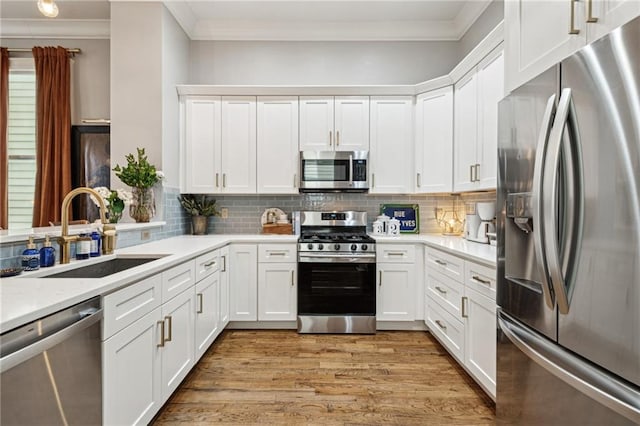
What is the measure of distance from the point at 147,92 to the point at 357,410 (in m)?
3.08

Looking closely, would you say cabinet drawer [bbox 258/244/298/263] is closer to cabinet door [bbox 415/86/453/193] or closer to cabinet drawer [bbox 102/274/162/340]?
cabinet door [bbox 415/86/453/193]

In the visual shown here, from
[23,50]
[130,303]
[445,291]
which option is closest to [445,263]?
[445,291]

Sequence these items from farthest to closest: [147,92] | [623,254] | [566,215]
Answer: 1. [147,92]
2. [566,215]
3. [623,254]

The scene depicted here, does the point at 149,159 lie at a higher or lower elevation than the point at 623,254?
higher

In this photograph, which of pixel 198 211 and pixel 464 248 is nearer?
pixel 464 248

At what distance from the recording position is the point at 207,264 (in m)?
2.78

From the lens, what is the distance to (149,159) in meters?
3.24

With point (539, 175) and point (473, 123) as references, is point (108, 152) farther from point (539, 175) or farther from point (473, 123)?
point (539, 175)

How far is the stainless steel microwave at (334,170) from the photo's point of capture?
370cm

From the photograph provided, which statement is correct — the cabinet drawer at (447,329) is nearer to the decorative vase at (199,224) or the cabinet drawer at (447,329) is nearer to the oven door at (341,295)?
the oven door at (341,295)

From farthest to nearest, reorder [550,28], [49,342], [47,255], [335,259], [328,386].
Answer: [335,259] < [328,386] < [47,255] < [550,28] < [49,342]

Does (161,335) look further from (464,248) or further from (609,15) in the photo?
(609,15)

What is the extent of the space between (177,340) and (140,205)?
4.37 ft

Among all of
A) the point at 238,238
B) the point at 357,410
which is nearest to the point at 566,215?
the point at 357,410
